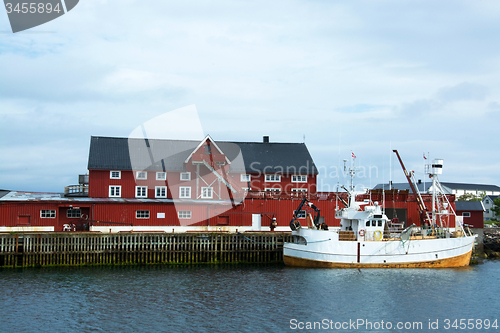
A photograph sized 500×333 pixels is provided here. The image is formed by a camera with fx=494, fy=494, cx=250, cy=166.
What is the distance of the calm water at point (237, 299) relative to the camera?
24625 millimetres

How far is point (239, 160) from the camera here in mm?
56594

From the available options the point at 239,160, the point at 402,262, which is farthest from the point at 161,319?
the point at 239,160

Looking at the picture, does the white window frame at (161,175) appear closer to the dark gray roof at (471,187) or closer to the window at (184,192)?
the window at (184,192)

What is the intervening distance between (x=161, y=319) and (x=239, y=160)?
3281 centimetres

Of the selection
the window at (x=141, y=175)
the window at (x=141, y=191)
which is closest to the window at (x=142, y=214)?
the window at (x=141, y=191)

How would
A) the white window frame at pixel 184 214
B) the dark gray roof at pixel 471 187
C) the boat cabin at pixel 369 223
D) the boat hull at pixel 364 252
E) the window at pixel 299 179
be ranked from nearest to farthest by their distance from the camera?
the boat hull at pixel 364 252 < the boat cabin at pixel 369 223 < the white window frame at pixel 184 214 < the window at pixel 299 179 < the dark gray roof at pixel 471 187

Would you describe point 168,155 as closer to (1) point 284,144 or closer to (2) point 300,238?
(1) point 284,144

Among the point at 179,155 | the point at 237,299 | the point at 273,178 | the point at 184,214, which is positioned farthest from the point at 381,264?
the point at 179,155

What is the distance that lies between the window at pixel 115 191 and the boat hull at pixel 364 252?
66.8 ft

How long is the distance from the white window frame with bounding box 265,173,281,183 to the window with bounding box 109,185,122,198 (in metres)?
16.1

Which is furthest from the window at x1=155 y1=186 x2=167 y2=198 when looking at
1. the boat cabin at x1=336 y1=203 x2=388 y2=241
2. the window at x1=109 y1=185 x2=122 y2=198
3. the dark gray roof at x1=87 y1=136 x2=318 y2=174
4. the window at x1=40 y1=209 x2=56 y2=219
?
the boat cabin at x1=336 y1=203 x2=388 y2=241

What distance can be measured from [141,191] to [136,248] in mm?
11746

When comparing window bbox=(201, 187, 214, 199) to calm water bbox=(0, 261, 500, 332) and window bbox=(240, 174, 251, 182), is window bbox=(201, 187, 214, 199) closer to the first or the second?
window bbox=(240, 174, 251, 182)

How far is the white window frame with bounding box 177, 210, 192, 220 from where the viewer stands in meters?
47.3
